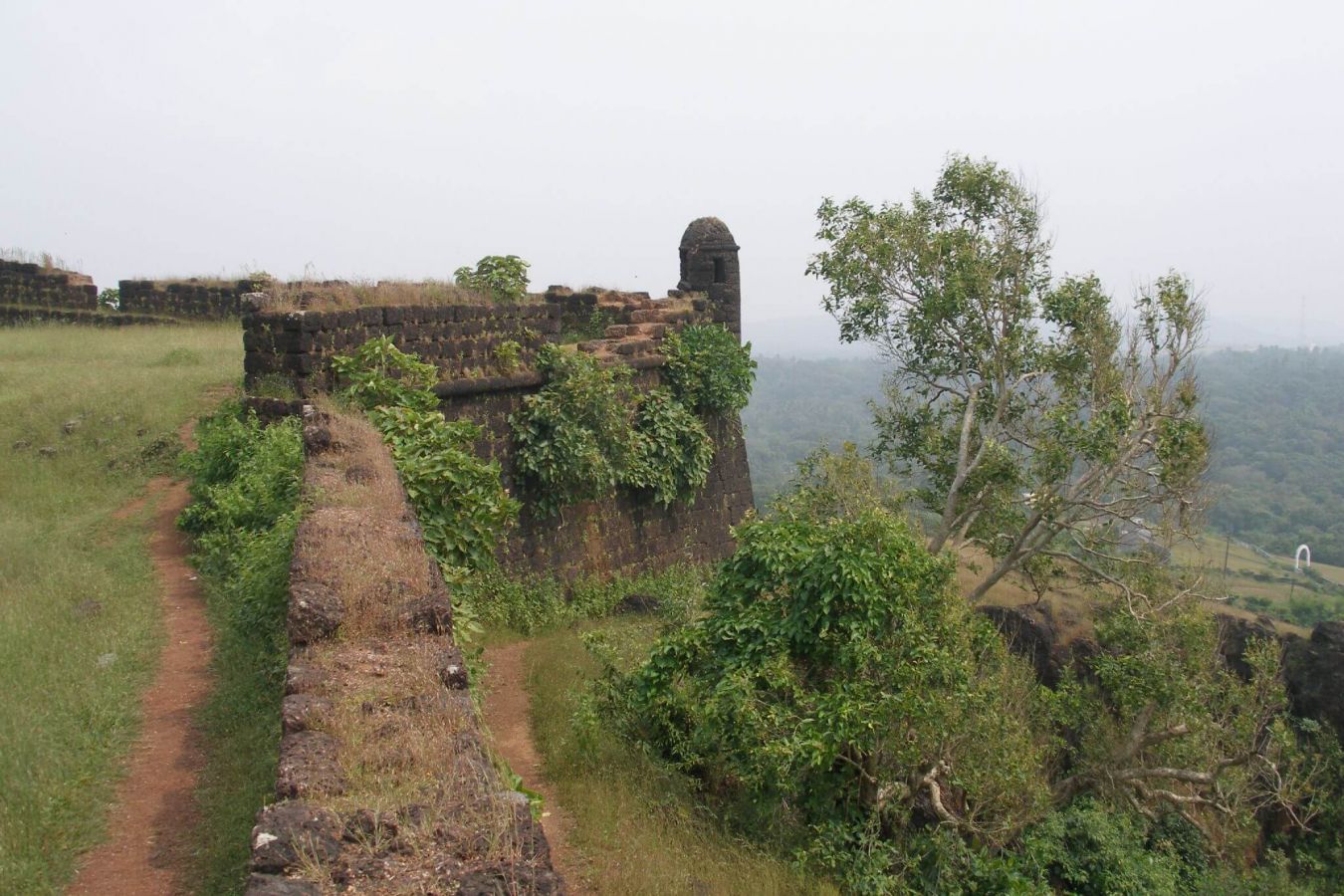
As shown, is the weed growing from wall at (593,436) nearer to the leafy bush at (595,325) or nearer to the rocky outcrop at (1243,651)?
the leafy bush at (595,325)

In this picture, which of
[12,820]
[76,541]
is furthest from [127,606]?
[12,820]

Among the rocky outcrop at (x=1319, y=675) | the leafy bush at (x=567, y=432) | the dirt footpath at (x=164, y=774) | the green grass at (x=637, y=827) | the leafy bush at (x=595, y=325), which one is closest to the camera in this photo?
the dirt footpath at (x=164, y=774)

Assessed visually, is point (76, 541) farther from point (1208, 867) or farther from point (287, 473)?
point (1208, 867)

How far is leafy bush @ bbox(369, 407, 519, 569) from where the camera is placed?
7805mm

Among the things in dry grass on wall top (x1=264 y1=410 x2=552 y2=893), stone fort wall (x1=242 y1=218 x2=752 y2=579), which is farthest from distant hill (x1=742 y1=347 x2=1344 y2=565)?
dry grass on wall top (x1=264 y1=410 x2=552 y2=893)

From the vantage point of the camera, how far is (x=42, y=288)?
17203 millimetres

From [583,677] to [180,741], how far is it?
385cm

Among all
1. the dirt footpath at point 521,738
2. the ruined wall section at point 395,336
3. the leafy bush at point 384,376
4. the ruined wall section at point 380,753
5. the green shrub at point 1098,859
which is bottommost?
the green shrub at point 1098,859

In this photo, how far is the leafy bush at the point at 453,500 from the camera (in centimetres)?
780

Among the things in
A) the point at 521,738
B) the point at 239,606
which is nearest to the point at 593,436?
the point at 521,738

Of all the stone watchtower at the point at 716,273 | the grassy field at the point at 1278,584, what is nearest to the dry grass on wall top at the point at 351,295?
the stone watchtower at the point at 716,273

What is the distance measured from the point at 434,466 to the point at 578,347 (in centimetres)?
512

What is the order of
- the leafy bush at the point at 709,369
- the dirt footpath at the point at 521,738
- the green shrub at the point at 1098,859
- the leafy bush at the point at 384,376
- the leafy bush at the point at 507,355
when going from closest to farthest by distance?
1. the dirt footpath at the point at 521,738
2. the leafy bush at the point at 384,376
3. the green shrub at the point at 1098,859
4. the leafy bush at the point at 507,355
5. the leafy bush at the point at 709,369

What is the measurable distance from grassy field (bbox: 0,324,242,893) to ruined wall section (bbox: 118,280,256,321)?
132 cm
